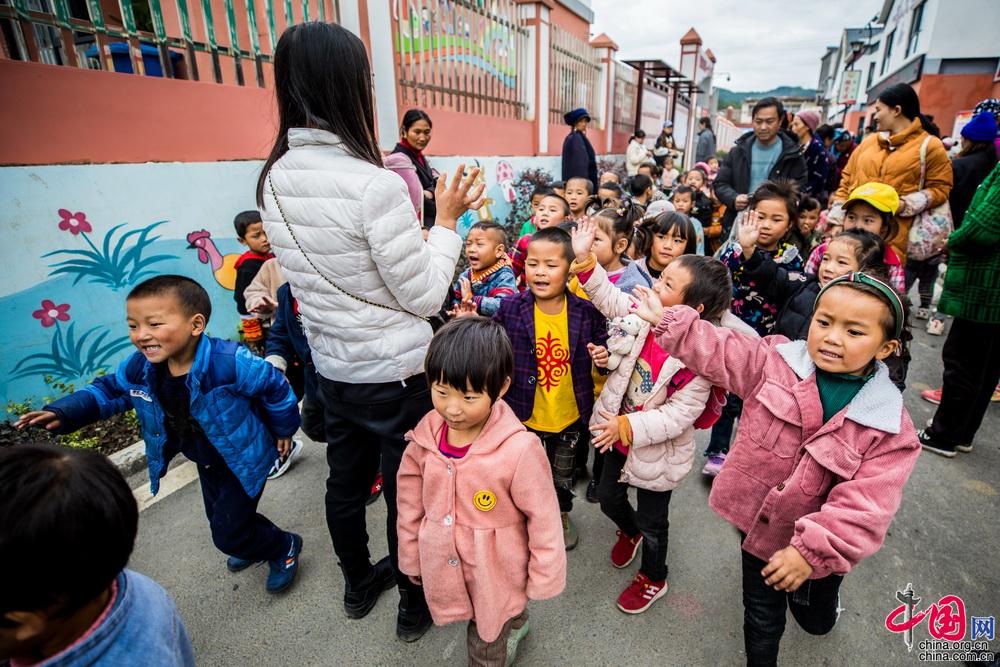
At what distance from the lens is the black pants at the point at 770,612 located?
5.19ft

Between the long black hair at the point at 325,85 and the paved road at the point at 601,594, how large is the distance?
1.72m

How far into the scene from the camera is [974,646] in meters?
1.92

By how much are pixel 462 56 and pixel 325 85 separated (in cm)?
623

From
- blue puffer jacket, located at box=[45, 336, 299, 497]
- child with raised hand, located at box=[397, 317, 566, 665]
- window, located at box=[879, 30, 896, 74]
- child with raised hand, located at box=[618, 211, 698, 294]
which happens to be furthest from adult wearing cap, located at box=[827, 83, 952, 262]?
window, located at box=[879, 30, 896, 74]

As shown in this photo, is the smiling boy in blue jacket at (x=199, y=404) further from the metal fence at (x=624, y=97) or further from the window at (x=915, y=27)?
the window at (x=915, y=27)

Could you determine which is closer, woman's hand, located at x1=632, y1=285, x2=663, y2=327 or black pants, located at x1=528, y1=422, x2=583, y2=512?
woman's hand, located at x1=632, y1=285, x2=663, y2=327

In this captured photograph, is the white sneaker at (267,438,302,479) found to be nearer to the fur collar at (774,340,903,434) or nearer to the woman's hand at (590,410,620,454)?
the woman's hand at (590,410,620,454)

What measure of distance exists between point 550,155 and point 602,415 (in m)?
8.34

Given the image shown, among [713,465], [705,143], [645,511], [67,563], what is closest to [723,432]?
[713,465]

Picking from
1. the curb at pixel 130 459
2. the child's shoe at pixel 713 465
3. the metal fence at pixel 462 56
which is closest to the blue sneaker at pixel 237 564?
the curb at pixel 130 459

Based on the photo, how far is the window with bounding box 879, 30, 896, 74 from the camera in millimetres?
22141

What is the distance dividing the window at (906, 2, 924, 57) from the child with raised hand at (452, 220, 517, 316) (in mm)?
22042

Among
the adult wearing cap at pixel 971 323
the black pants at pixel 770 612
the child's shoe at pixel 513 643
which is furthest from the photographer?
the adult wearing cap at pixel 971 323

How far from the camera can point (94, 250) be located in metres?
3.27
